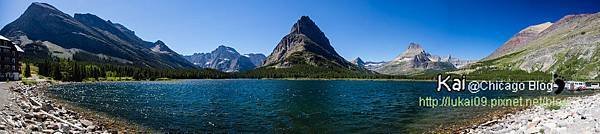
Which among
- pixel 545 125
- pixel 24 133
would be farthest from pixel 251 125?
pixel 545 125

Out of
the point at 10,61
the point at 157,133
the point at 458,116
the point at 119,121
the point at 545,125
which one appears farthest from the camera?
the point at 10,61

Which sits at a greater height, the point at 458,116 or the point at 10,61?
the point at 10,61

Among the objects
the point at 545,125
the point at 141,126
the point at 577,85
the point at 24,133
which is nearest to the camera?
the point at 24,133

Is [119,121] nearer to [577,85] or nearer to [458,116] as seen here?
[458,116]

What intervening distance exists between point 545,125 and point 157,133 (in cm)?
3010

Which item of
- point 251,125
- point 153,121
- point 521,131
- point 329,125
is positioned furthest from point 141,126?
point 521,131

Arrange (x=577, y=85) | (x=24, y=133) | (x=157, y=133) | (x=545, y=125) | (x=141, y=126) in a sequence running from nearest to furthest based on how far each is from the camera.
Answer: (x=24, y=133) < (x=545, y=125) < (x=157, y=133) < (x=141, y=126) < (x=577, y=85)

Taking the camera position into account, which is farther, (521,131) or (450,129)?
(450,129)

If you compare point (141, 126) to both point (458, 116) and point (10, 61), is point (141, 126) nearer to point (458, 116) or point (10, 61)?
point (458, 116)

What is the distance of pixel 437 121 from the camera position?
4334 cm

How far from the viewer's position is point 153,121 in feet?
144

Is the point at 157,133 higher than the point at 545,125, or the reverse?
the point at 545,125

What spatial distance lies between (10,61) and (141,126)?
11816cm

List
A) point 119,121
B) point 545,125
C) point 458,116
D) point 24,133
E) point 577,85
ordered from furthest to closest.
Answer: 1. point 577,85
2. point 458,116
3. point 119,121
4. point 545,125
5. point 24,133
